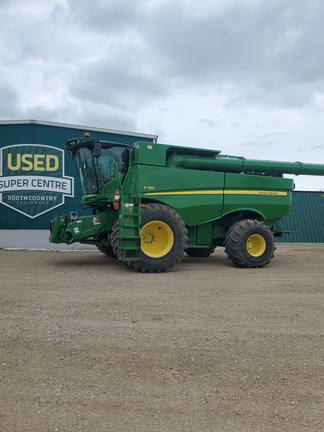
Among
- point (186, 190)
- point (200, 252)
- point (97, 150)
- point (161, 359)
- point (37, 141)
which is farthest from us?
point (37, 141)

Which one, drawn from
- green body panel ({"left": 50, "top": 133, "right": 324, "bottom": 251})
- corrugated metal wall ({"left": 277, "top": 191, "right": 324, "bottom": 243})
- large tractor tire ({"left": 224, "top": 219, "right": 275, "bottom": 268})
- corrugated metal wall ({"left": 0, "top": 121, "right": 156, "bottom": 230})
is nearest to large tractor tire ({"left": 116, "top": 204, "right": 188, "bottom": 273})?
green body panel ({"left": 50, "top": 133, "right": 324, "bottom": 251})

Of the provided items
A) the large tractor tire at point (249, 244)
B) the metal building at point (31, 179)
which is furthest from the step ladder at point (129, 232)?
the metal building at point (31, 179)

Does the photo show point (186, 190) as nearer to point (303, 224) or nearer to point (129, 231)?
point (129, 231)

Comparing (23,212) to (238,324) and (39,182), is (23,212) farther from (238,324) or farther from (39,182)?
(238,324)

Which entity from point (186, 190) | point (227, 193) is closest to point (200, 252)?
point (227, 193)

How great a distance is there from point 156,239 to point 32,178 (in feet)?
26.6

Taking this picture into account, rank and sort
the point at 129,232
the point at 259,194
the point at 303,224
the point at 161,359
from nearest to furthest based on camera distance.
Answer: the point at 161,359, the point at 129,232, the point at 259,194, the point at 303,224

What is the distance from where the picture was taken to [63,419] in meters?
2.63

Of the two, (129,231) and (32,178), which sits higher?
(32,178)

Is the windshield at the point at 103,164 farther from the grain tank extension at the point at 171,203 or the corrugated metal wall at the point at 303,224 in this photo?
the corrugated metal wall at the point at 303,224

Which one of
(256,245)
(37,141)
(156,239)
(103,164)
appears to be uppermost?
(37,141)

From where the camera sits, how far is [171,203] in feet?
31.5

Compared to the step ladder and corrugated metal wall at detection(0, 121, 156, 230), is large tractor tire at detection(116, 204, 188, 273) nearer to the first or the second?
the step ladder

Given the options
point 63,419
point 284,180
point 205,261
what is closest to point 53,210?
point 205,261
